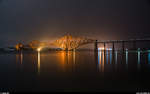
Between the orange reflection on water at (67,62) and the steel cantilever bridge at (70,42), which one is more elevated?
the steel cantilever bridge at (70,42)

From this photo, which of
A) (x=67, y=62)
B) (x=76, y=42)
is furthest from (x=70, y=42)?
(x=67, y=62)

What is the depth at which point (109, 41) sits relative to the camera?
860 centimetres

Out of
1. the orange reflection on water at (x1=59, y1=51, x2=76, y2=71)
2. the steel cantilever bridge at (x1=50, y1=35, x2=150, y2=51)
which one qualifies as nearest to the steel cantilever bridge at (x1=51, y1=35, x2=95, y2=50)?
the steel cantilever bridge at (x1=50, y1=35, x2=150, y2=51)

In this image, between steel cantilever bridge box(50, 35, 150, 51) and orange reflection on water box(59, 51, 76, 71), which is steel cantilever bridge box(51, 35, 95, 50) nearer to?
steel cantilever bridge box(50, 35, 150, 51)

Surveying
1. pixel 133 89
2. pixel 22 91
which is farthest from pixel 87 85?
pixel 22 91

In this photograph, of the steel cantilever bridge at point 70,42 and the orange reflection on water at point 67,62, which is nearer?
the orange reflection on water at point 67,62

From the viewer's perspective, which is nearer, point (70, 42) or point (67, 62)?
point (67, 62)

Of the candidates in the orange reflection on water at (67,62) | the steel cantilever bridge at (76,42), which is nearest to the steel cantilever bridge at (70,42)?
the steel cantilever bridge at (76,42)

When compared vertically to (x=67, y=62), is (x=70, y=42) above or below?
above

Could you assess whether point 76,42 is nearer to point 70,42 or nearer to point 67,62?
point 70,42

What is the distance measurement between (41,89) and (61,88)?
0.49ft

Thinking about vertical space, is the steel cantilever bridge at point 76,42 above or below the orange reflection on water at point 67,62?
above

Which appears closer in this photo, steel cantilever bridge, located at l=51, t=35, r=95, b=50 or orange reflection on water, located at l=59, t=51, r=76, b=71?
orange reflection on water, located at l=59, t=51, r=76, b=71

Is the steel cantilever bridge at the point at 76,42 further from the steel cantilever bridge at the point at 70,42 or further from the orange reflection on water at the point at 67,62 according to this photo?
the orange reflection on water at the point at 67,62
